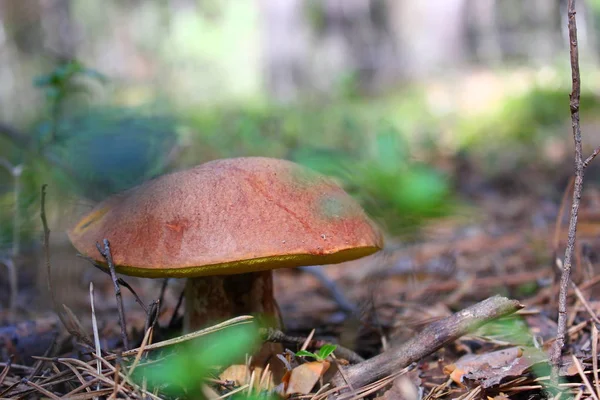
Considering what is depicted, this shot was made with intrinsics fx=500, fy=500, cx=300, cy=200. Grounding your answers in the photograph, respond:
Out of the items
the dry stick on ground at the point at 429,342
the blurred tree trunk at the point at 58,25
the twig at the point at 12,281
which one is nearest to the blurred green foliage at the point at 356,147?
the dry stick on ground at the point at 429,342

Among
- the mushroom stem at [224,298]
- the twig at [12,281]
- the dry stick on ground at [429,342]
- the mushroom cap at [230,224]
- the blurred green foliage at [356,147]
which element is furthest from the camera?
the twig at [12,281]

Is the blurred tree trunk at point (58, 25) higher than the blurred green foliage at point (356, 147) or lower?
higher


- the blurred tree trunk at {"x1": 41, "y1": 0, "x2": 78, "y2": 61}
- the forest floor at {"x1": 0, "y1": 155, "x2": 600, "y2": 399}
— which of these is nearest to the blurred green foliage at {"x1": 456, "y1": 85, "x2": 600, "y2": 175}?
the forest floor at {"x1": 0, "y1": 155, "x2": 600, "y2": 399}

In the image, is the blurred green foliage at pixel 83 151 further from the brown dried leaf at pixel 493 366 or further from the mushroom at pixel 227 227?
the brown dried leaf at pixel 493 366

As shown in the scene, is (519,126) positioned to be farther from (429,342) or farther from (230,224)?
(230,224)

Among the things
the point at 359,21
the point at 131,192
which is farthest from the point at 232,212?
the point at 359,21

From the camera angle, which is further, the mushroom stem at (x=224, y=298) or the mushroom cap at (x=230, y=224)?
the mushroom stem at (x=224, y=298)
